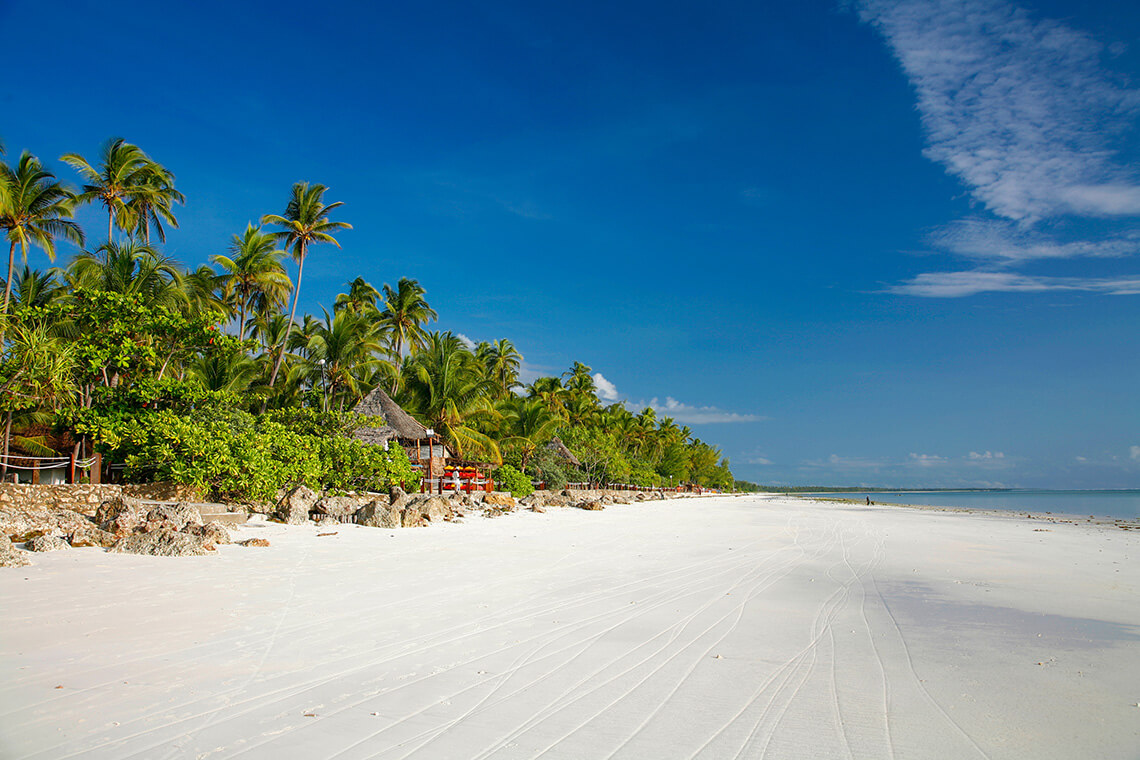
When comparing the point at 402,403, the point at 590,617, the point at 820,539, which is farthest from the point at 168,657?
the point at 402,403

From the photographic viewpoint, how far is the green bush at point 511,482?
2941cm

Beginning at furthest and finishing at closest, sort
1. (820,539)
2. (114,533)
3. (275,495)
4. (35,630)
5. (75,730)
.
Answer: (820,539), (275,495), (114,533), (35,630), (75,730)

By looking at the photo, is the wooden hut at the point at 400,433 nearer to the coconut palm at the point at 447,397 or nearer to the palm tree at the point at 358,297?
the coconut palm at the point at 447,397

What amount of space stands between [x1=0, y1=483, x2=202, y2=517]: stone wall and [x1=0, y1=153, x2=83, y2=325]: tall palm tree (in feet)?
34.2

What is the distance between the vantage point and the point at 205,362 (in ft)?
74.0

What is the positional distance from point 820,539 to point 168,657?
1333 centimetres

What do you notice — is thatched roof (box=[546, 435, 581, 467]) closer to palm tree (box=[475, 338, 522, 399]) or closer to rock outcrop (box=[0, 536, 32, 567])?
palm tree (box=[475, 338, 522, 399])

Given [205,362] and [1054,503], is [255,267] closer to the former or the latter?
[205,362]

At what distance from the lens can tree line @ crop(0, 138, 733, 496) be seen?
38.6ft

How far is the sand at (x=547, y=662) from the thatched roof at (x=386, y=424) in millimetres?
15019

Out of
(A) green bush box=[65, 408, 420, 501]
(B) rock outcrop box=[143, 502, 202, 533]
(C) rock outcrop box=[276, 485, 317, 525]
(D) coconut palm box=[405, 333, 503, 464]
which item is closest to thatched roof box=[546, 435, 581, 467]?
(D) coconut palm box=[405, 333, 503, 464]

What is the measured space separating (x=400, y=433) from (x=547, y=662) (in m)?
20.0

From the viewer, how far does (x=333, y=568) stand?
293 inches

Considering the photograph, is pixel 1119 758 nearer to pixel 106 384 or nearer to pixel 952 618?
pixel 952 618
